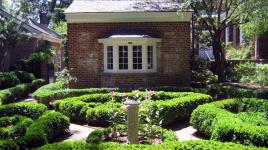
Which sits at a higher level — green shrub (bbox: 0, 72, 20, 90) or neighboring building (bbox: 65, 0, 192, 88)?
neighboring building (bbox: 65, 0, 192, 88)

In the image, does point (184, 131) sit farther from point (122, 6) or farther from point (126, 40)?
point (122, 6)

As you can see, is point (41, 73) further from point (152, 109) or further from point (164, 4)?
point (152, 109)

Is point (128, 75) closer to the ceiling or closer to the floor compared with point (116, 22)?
closer to the floor

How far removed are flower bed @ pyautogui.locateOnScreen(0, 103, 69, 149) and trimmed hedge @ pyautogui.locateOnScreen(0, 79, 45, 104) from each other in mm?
3933

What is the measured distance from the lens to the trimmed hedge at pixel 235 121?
28.2 ft

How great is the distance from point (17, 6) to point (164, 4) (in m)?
11.1

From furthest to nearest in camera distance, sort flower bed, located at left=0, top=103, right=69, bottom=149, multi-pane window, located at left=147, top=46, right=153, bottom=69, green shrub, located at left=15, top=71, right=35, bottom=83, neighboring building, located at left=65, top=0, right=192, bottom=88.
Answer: green shrub, located at left=15, top=71, right=35, bottom=83 → multi-pane window, located at left=147, top=46, right=153, bottom=69 → neighboring building, located at left=65, top=0, right=192, bottom=88 → flower bed, located at left=0, top=103, right=69, bottom=149

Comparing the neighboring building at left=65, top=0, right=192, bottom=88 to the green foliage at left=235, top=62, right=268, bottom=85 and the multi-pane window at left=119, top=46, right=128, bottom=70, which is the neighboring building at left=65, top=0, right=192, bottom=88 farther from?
the green foliage at left=235, top=62, right=268, bottom=85

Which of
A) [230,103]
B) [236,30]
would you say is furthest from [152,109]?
[236,30]

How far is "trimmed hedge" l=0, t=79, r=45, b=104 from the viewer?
17.2 m

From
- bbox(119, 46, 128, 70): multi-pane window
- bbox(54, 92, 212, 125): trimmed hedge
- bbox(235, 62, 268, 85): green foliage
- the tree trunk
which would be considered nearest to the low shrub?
bbox(54, 92, 212, 125): trimmed hedge

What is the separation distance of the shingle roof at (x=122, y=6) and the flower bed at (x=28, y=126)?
777cm

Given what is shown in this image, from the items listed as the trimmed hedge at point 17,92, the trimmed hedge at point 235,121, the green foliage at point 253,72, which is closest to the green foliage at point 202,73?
the green foliage at point 253,72

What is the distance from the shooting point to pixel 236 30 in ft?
105
